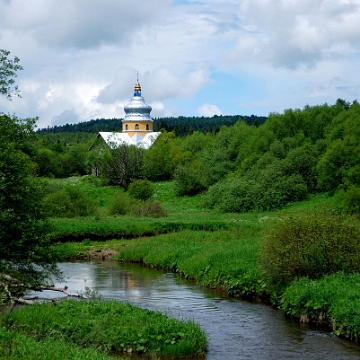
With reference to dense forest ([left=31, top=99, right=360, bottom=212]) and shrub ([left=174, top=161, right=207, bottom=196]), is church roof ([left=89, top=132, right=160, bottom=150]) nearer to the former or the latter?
dense forest ([left=31, top=99, right=360, bottom=212])

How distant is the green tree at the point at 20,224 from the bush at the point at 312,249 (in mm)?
7608

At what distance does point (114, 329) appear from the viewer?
17.5m

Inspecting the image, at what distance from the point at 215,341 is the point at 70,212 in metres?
32.5

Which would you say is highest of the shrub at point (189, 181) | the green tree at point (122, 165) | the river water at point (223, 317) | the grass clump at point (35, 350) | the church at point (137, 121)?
the church at point (137, 121)

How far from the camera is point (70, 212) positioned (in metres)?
49.2

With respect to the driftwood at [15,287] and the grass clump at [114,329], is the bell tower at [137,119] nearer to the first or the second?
the driftwood at [15,287]

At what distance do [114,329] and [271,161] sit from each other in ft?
153

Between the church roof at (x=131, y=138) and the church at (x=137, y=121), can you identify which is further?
the church at (x=137, y=121)

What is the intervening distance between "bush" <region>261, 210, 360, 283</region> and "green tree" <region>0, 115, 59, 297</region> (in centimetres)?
761

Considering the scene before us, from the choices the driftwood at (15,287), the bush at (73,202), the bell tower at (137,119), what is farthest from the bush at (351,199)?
the bell tower at (137,119)

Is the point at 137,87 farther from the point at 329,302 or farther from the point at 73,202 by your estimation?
the point at 329,302

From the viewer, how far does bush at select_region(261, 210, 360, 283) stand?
22469 millimetres

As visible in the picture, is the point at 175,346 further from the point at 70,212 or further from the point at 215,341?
the point at 70,212

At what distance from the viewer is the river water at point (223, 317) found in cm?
1716
